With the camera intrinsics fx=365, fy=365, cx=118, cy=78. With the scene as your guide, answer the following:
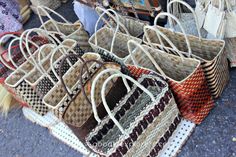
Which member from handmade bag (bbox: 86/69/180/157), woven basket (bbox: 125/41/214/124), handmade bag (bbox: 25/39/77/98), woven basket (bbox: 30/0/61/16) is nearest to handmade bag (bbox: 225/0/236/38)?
woven basket (bbox: 125/41/214/124)

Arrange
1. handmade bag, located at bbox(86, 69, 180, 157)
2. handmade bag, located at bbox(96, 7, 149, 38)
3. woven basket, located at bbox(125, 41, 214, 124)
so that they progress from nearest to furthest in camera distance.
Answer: handmade bag, located at bbox(86, 69, 180, 157), woven basket, located at bbox(125, 41, 214, 124), handmade bag, located at bbox(96, 7, 149, 38)

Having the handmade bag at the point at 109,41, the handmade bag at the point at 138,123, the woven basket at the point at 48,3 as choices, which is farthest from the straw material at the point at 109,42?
the woven basket at the point at 48,3

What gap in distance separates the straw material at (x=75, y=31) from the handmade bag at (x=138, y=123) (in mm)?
673

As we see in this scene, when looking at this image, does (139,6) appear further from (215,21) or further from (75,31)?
(215,21)

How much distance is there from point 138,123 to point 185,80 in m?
0.29

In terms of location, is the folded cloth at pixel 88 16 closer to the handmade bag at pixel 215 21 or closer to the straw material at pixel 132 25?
the straw material at pixel 132 25

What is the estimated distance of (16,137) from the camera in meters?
2.30

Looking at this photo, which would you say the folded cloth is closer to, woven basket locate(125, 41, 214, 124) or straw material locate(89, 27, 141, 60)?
straw material locate(89, 27, 141, 60)

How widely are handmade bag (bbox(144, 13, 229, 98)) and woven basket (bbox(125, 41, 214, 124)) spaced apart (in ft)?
0.14

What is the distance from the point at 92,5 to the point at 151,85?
0.86m

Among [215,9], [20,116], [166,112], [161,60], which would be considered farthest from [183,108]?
[20,116]

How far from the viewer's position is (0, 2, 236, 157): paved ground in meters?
1.73

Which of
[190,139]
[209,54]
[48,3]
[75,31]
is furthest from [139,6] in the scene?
[48,3]

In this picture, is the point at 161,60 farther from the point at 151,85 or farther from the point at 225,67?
the point at 225,67
